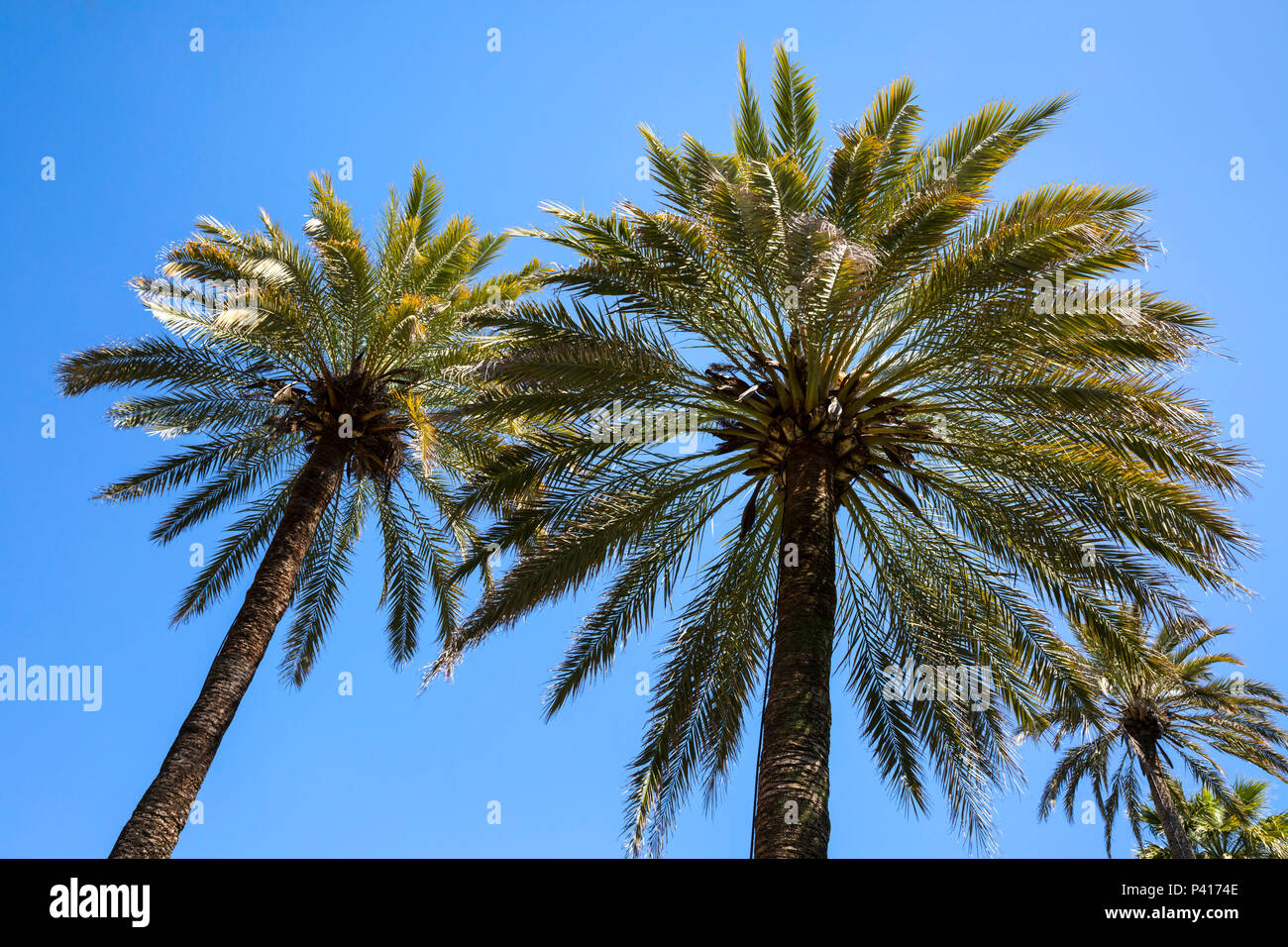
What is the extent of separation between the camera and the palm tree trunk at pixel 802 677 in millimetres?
7191

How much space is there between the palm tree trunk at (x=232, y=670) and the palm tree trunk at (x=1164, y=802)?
675 inches

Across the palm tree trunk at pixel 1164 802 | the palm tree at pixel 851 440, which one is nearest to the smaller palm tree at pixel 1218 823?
the palm tree trunk at pixel 1164 802

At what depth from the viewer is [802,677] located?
8.14m

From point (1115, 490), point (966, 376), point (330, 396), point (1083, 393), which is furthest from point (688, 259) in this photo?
point (330, 396)

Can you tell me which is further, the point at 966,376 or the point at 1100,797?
the point at 1100,797

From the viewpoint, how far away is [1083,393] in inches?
335

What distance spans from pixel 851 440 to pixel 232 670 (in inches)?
301

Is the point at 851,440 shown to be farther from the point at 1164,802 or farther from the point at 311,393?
the point at 1164,802

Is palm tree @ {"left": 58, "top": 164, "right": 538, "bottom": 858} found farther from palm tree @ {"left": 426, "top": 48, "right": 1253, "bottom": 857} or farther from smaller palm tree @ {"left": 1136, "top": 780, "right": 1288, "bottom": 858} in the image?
smaller palm tree @ {"left": 1136, "top": 780, "right": 1288, "bottom": 858}

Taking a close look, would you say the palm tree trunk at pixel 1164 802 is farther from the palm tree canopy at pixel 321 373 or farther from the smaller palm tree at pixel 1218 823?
the palm tree canopy at pixel 321 373

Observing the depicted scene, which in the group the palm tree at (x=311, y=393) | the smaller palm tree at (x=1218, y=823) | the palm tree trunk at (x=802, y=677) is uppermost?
the palm tree at (x=311, y=393)
